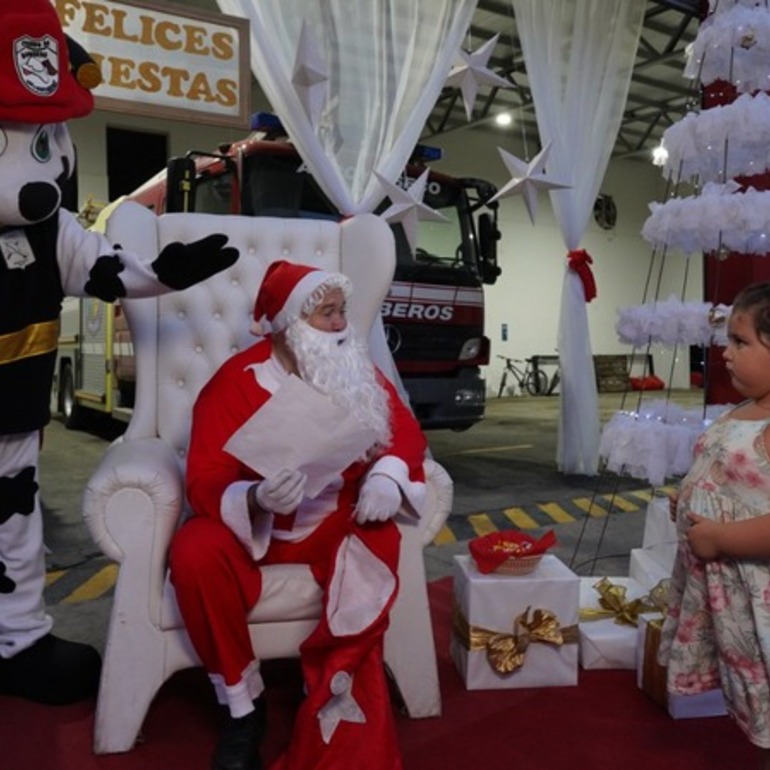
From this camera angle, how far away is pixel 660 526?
264 cm

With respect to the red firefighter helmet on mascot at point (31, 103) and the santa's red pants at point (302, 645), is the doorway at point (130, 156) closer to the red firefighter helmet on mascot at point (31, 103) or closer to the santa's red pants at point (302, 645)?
the red firefighter helmet on mascot at point (31, 103)

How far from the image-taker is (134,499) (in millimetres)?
1755

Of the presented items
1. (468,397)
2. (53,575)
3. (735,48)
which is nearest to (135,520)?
(53,575)

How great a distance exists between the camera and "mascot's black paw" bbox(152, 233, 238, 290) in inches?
82.2

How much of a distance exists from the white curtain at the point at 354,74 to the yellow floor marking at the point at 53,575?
6.92ft

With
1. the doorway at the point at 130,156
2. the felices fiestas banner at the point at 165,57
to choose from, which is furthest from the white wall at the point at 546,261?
the felices fiestas banner at the point at 165,57

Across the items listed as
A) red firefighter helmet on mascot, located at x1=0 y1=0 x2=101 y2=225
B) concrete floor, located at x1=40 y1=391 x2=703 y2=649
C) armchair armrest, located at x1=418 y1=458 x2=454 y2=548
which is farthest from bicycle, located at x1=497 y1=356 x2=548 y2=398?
red firefighter helmet on mascot, located at x1=0 y1=0 x2=101 y2=225

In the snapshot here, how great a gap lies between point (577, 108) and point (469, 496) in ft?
8.64

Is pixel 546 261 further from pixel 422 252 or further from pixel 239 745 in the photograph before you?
pixel 239 745

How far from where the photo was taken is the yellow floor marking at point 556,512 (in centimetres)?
417

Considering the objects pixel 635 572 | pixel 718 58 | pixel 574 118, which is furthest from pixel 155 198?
pixel 635 572

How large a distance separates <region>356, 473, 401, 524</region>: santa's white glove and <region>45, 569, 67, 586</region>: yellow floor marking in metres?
1.91

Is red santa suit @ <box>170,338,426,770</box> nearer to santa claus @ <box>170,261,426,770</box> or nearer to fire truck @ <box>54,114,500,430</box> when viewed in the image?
santa claus @ <box>170,261,426,770</box>

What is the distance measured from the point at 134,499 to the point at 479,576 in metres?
0.94
